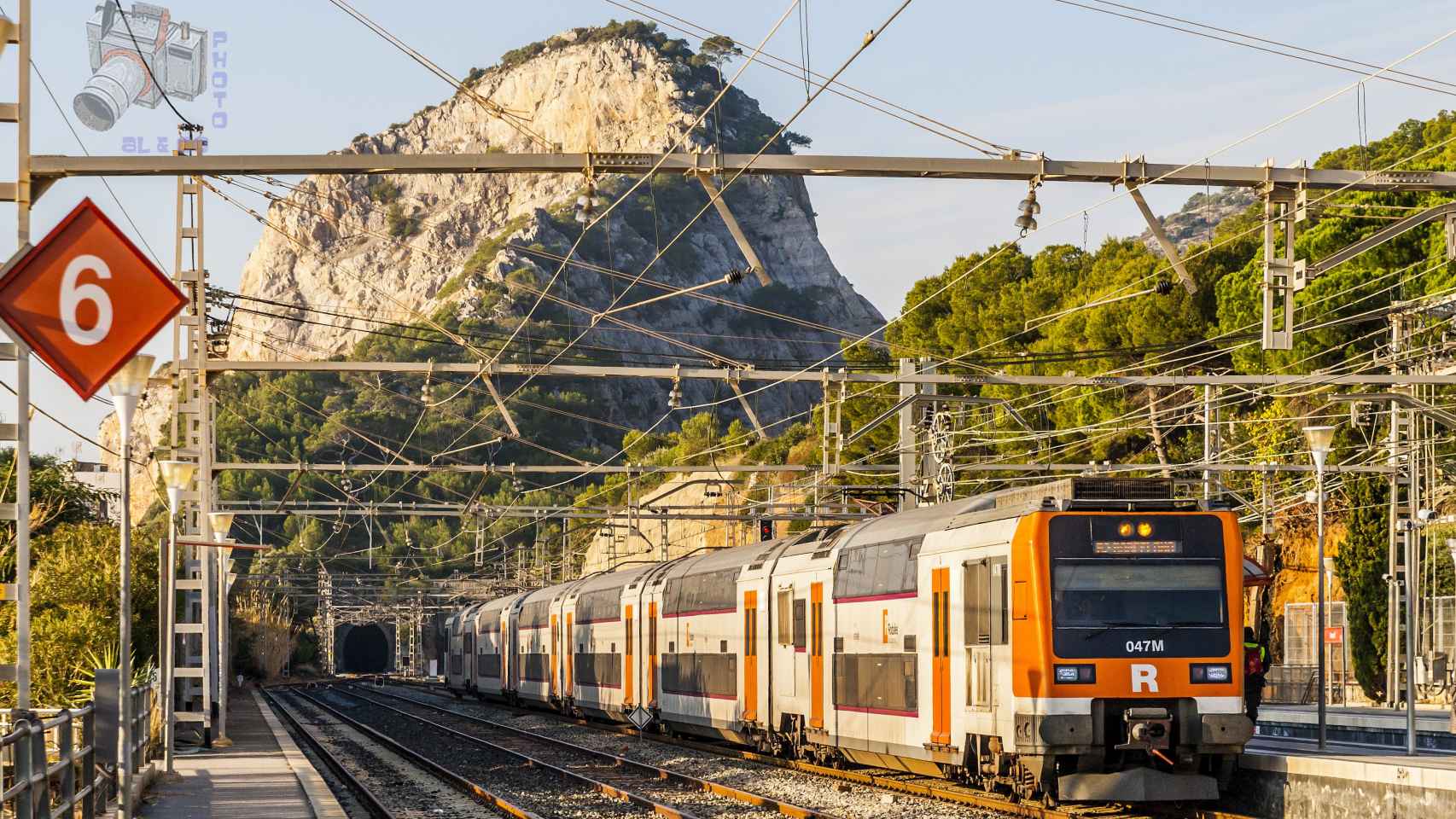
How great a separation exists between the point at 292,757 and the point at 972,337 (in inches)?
1774

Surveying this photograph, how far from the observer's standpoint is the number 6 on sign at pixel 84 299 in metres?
8.59

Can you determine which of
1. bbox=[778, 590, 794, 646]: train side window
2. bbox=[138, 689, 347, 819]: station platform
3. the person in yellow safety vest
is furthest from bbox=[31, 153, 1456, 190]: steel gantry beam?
bbox=[778, 590, 794, 646]: train side window

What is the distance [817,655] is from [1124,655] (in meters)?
7.51

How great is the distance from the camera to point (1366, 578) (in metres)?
46.4

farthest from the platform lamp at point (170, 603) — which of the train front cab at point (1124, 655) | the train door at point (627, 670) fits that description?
the train door at point (627, 670)

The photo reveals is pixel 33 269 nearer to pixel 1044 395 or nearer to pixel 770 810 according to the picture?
pixel 770 810

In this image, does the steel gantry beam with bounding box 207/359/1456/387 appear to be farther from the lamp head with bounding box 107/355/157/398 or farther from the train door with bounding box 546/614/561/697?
the train door with bounding box 546/614/561/697

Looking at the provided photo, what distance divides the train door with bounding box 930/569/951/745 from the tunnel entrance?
4994 inches

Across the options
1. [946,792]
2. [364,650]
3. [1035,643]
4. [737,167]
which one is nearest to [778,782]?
[946,792]

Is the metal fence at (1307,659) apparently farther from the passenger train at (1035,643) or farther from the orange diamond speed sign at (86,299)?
the orange diamond speed sign at (86,299)

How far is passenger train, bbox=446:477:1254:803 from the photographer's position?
55.3 feet

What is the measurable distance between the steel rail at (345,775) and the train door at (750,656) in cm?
600

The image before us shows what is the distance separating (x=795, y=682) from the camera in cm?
2495

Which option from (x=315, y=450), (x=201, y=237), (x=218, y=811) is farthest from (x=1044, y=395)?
(x=315, y=450)
